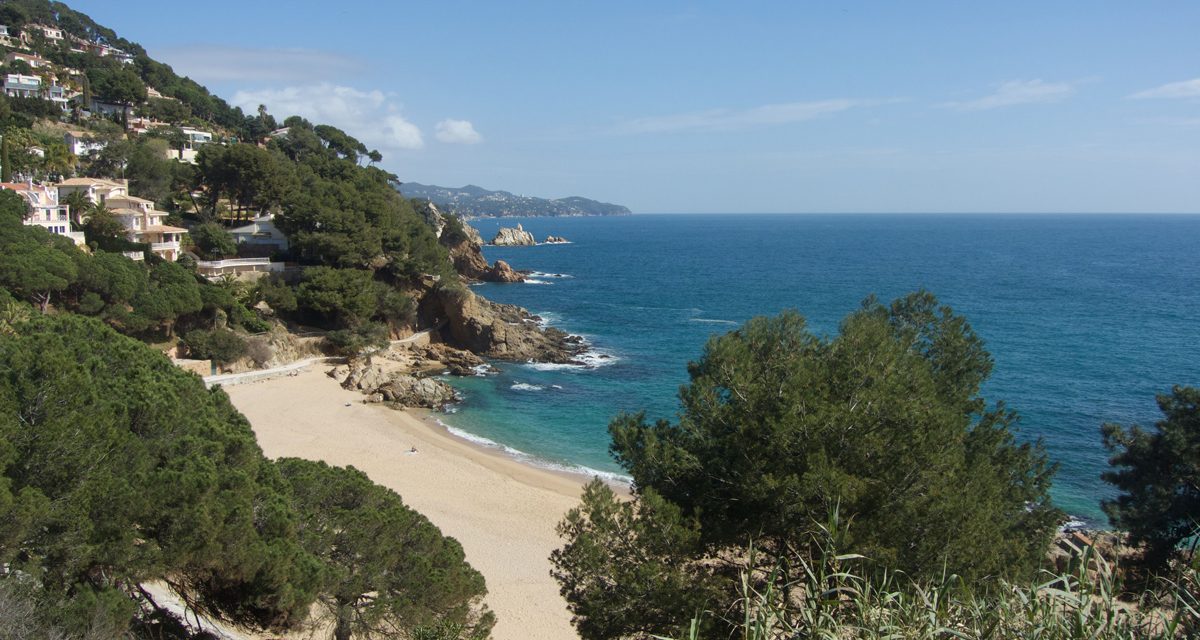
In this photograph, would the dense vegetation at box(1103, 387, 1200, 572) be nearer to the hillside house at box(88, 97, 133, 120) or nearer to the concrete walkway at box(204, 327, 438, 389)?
the concrete walkway at box(204, 327, 438, 389)

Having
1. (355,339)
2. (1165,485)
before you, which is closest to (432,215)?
(355,339)

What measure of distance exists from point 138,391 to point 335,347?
2725 cm

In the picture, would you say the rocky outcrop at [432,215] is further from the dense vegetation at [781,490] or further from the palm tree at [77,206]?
the dense vegetation at [781,490]

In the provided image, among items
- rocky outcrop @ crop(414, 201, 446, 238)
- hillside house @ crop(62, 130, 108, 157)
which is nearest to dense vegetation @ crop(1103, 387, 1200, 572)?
hillside house @ crop(62, 130, 108, 157)

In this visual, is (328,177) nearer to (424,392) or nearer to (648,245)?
(424,392)

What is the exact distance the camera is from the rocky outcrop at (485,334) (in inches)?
1629

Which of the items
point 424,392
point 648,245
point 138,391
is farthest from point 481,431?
point 648,245

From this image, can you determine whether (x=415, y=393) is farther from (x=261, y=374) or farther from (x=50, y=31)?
(x=50, y=31)

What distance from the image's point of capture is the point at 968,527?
8.49m

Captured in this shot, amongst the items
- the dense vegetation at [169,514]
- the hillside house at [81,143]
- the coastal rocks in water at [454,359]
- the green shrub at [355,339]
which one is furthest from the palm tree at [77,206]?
the dense vegetation at [169,514]

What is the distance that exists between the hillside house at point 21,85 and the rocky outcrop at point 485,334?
41.3 m

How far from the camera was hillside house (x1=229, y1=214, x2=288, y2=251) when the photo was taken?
44.0 m

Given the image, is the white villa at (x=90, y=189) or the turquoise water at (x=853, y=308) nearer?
the turquoise water at (x=853, y=308)

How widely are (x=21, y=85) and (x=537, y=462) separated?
5886 centimetres
